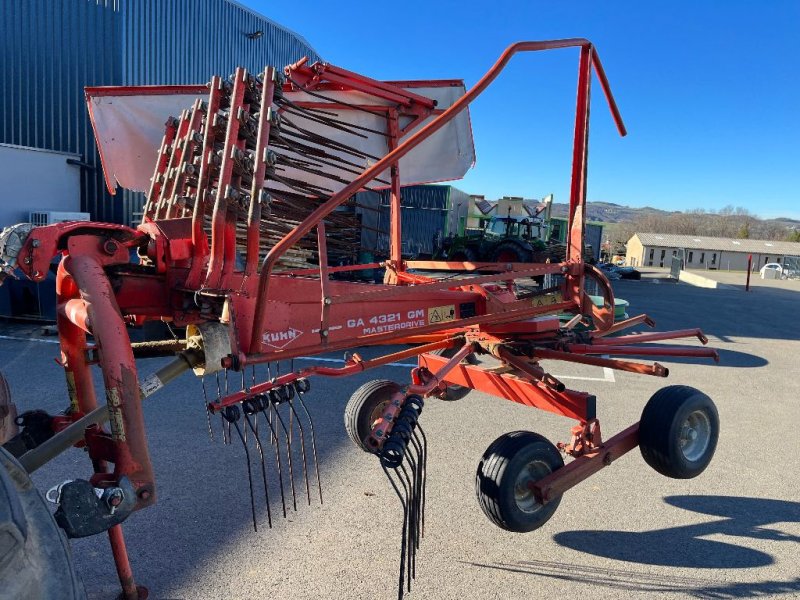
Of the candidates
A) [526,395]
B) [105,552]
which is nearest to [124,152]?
[105,552]

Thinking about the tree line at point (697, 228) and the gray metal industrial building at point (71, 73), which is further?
the tree line at point (697, 228)

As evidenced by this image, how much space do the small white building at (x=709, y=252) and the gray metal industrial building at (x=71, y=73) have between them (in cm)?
4581

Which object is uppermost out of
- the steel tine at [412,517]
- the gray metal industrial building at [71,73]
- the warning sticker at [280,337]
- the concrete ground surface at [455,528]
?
the gray metal industrial building at [71,73]

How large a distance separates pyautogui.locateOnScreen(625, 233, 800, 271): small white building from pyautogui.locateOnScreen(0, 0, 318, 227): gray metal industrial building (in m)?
45.8

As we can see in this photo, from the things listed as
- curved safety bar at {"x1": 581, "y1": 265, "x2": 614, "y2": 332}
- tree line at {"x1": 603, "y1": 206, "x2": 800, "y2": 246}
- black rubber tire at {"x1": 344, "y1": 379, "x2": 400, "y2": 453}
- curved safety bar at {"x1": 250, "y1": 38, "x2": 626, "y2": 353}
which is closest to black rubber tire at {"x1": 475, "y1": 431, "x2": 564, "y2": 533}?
curved safety bar at {"x1": 581, "y1": 265, "x2": 614, "y2": 332}

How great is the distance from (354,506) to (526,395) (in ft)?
4.09

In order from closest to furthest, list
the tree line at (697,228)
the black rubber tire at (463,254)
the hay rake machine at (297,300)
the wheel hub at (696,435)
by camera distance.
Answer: the hay rake machine at (297,300) < the wheel hub at (696,435) < the black rubber tire at (463,254) < the tree line at (697,228)

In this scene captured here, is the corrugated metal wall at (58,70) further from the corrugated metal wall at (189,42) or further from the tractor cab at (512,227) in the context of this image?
the tractor cab at (512,227)

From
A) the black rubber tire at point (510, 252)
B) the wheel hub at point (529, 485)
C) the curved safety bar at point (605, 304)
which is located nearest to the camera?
the wheel hub at point (529, 485)

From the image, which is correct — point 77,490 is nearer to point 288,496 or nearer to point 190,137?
point 190,137

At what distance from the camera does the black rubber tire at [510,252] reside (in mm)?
16656

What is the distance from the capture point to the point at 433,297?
3213 mm

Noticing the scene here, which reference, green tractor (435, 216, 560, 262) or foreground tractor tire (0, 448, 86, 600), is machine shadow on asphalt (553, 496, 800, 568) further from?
green tractor (435, 216, 560, 262)

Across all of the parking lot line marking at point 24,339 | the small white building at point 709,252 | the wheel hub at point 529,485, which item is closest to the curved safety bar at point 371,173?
the wheel hub at point 529,485
